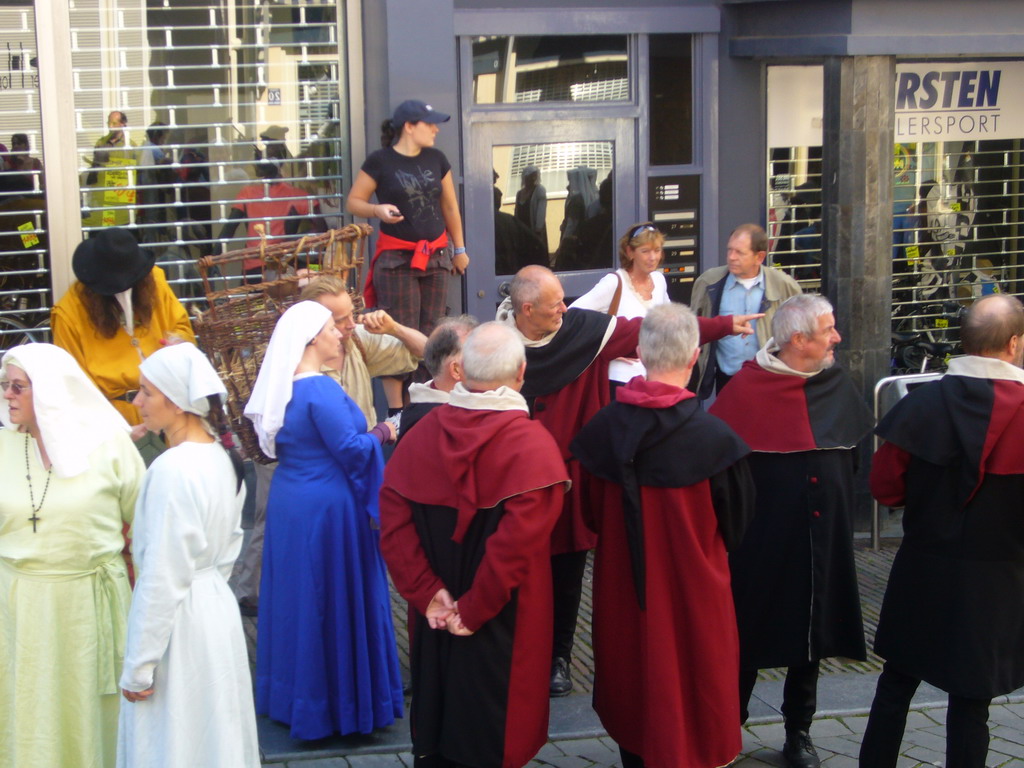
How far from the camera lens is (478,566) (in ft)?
13.9

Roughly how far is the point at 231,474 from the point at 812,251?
6.53 metres

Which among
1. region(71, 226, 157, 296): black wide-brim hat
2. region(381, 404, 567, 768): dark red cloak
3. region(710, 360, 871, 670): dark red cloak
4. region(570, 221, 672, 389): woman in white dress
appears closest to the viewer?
region(381, 404, 567, 768): dark red cloak

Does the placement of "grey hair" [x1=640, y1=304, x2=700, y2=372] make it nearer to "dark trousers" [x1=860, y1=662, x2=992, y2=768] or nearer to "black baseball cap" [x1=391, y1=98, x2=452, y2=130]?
"dark trousers" [x1=860, y1=662, x2=992, y2=768]

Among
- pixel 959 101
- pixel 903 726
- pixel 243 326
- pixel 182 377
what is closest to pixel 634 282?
pixel 243 326

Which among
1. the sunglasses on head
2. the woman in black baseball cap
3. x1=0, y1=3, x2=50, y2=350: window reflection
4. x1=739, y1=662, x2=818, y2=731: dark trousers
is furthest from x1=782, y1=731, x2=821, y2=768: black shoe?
x1=0, y1=3, x2=50, y2=350: window reflection

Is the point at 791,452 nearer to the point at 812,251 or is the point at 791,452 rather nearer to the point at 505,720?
the point at 505,720

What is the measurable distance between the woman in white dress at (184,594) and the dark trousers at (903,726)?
7.38 ft

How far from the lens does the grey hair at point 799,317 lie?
490 cm

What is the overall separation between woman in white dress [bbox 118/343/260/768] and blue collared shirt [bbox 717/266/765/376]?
12.3ft

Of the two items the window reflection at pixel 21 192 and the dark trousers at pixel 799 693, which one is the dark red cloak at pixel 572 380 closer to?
the dark trousers at pixel 799 693

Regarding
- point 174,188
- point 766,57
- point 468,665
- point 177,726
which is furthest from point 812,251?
point 177,726

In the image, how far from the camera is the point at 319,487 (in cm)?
517

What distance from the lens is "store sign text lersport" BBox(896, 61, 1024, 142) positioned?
9.87 meters

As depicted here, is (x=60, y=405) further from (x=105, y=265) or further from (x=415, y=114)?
(x=415, y=114)
